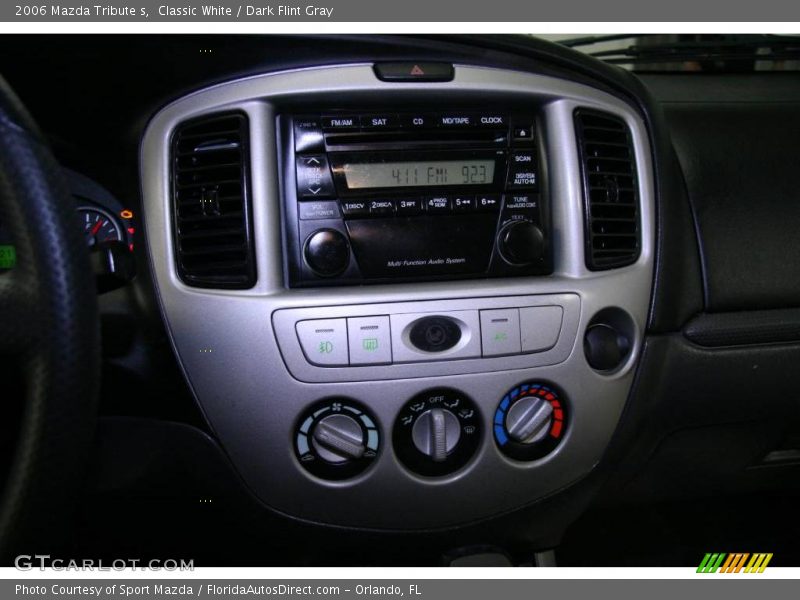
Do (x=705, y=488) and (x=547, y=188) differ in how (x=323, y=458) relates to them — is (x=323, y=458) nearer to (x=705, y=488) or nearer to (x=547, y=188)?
(x=547, y=188)

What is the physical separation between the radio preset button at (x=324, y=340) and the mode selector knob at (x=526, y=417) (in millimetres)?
253

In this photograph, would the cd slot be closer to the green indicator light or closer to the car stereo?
the car stereo

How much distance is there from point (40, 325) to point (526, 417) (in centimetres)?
63

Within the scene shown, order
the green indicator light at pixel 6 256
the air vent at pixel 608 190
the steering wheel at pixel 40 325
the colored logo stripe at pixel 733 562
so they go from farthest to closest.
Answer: the colored logo stripe at pixel 733 562 → the air vent at pixel 608 190 → the green indicator light at pixel 6 256 → the steering wheel at pixel 40 325

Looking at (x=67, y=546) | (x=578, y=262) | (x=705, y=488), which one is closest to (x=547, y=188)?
(x=578, y=262)

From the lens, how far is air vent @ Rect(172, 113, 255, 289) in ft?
2.91

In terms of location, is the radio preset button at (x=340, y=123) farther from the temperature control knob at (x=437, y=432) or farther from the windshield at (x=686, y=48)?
the windshield at (x=686, y=48)

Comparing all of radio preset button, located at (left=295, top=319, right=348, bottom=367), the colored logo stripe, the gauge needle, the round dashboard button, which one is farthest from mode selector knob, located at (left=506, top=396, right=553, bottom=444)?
the gauge needle

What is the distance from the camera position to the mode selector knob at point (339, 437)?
3.05 feet

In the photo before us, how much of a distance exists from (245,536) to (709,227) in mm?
839

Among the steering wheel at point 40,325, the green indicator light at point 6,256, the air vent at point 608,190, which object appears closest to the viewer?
the steering wheel at point 40,325

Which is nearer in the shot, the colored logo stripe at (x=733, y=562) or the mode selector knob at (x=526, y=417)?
the mode selector knob at (x=526, y=417)

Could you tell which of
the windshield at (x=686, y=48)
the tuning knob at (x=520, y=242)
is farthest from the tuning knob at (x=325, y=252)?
the windshield at (x=686, y=48)

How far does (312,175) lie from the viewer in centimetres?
91
